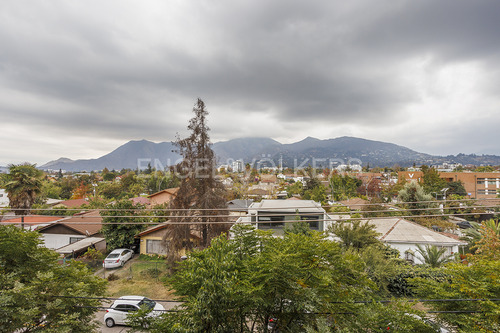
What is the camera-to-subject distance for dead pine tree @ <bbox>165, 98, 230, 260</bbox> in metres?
12.8

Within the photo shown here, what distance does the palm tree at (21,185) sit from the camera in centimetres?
1470

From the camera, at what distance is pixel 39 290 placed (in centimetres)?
522

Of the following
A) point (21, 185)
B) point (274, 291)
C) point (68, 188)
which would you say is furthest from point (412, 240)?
point (68, 188)

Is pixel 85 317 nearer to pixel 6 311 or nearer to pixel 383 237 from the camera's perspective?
pixel 6 311

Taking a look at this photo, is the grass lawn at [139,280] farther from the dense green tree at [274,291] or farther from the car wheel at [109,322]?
the dense green tree at [274,291]

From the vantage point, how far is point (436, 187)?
33.6m

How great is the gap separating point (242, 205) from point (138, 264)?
1699cm

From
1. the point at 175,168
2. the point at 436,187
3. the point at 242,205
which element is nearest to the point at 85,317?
the point at 175,168

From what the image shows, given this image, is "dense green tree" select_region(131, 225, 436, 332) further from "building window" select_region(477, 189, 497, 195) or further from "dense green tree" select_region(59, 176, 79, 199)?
"dense green tree" select_region(59, 176, 79, 199)

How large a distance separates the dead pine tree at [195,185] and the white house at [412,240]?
448 inches

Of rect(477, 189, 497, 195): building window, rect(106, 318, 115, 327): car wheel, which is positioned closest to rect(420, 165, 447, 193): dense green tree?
rect(477, 189, 497, 195): building window

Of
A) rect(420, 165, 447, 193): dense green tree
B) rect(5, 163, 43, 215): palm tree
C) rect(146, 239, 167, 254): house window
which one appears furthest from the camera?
rect(420, 165, 447, 193): dense green tree

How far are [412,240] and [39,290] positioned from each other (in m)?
19.7

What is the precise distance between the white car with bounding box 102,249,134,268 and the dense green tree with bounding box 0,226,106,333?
429 inches
